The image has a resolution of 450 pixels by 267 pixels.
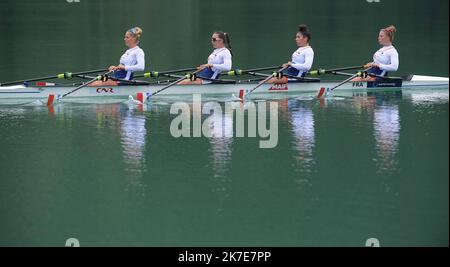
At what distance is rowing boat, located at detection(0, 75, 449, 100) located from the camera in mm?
14609

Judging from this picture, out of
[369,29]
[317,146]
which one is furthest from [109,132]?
[369,29]


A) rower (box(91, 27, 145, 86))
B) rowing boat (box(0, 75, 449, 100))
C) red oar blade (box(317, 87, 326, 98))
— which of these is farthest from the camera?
red oar blade (box(317, 87, 326, 98))

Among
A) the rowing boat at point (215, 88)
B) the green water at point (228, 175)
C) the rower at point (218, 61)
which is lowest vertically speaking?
the green water at point (228, 175)

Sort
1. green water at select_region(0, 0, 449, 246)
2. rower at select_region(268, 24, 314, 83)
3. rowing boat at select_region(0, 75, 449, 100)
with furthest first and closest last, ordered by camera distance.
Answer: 1. rower at select_region(268, 24, 314, 83)
2. rowing boat at select_region(0, 75, 449, 100)
3. green water at select_region(0, 0, 449, 246)

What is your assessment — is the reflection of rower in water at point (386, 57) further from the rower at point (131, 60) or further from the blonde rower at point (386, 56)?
the rower at point (131, 60)

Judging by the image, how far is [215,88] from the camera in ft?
50.3

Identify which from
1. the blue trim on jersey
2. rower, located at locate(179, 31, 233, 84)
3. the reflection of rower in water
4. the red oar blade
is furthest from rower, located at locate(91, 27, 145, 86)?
the reflection of rower in water

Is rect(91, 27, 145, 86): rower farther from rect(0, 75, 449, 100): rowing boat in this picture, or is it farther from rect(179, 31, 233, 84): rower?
rect(179, 31, 233, 84): rower

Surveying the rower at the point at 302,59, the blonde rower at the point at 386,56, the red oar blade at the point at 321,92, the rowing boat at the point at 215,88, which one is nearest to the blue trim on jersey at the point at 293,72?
the rower at the point at 302,59

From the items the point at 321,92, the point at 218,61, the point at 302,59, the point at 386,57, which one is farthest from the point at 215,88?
the point at 386,57

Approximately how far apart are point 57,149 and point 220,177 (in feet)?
7.69

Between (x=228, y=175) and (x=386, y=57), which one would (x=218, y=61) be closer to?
(x=386, y=57)

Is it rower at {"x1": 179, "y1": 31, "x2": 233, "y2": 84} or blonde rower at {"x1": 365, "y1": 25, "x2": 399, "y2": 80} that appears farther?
blonde rower at {"x1": 365, "y1": 25, "x2": 399, "y2": 80}

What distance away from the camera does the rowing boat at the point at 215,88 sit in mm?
14609
